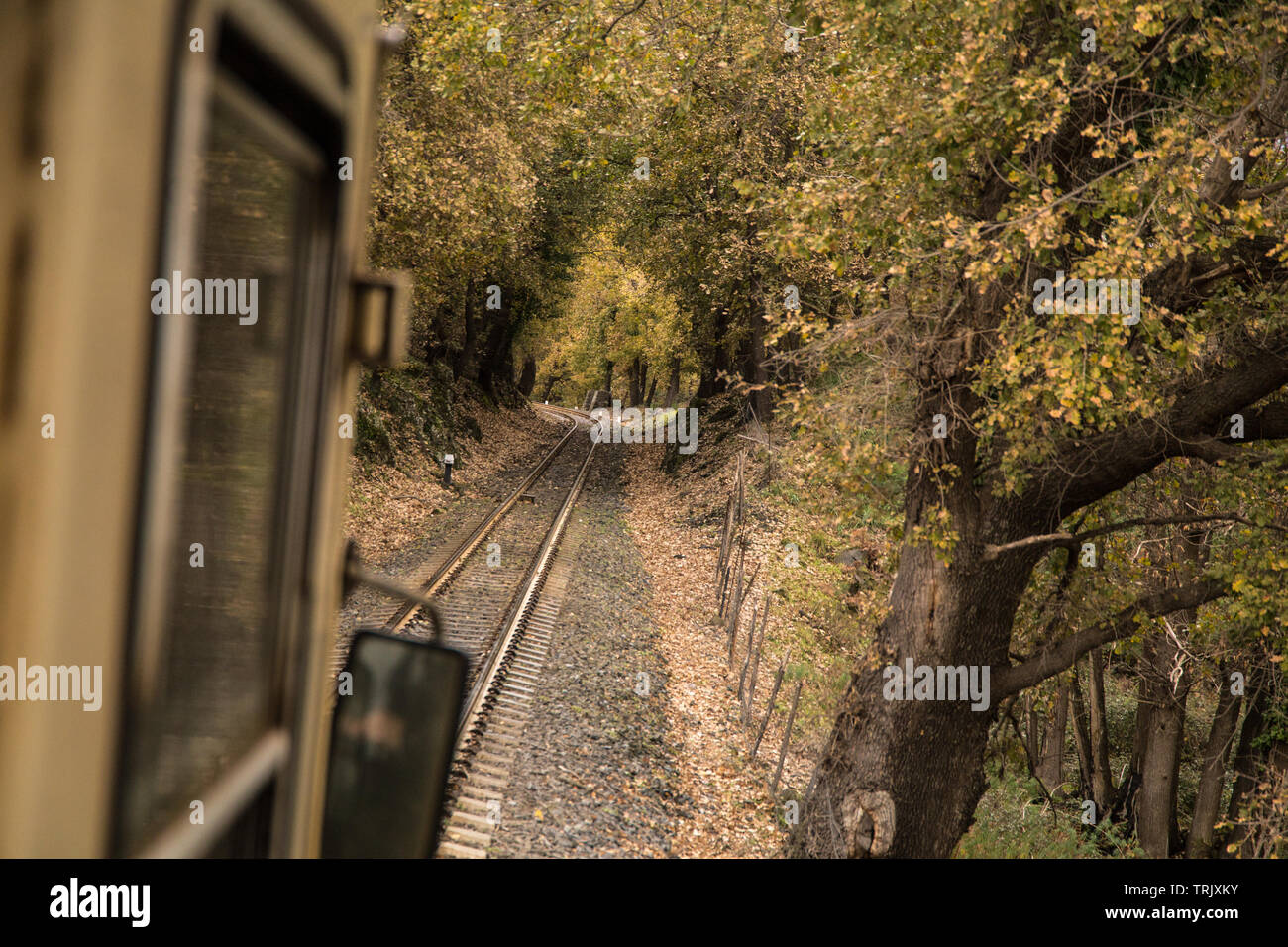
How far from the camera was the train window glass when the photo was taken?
1303 millimetres

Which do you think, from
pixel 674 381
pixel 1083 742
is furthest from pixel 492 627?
pixel 674 381

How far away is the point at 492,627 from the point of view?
12438 mm

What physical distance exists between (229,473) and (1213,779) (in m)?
17.6

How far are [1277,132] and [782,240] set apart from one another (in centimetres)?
414

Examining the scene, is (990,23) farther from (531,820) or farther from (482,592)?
(482,592)

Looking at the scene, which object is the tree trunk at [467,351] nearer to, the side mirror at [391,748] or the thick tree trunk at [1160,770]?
the thick tree trunk at [1160,770]

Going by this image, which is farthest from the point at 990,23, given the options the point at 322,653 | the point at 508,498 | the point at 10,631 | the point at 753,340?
the point at 753,340

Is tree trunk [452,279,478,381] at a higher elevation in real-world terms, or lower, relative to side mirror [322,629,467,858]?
higher

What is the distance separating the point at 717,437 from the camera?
99.6ft

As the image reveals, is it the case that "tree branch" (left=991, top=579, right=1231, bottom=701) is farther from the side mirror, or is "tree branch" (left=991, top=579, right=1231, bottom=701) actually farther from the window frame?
the window frame

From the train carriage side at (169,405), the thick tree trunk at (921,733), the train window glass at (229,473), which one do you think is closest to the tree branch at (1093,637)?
the thick tree trunk at (921,733)

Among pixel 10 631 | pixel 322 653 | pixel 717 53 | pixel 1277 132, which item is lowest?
pixel 322 653

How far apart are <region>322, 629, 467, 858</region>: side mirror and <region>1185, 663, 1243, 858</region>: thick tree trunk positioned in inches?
614

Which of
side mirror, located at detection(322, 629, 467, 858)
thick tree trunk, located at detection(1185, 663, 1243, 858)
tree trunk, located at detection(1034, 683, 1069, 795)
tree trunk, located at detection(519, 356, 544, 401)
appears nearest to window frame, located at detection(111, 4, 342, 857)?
side mirror, located at detection(322, 629, 467, 858)
